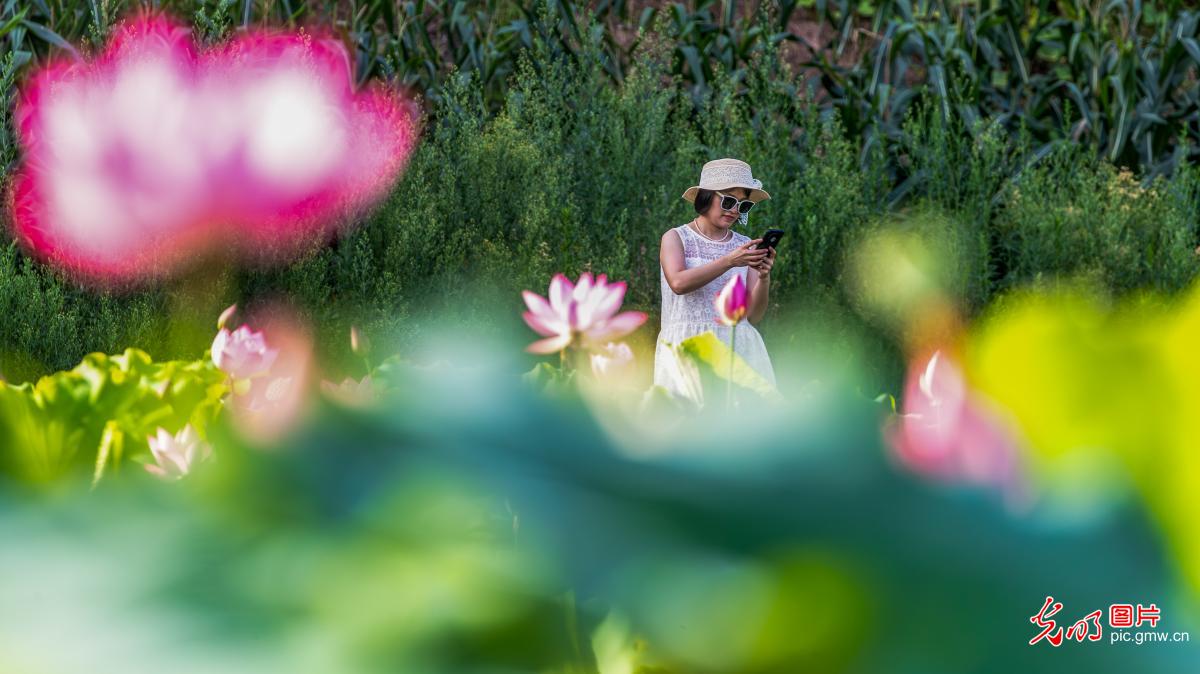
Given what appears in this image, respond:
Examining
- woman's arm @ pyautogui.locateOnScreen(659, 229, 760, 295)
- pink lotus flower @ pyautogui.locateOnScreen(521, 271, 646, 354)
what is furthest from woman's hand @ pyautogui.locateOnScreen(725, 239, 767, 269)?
pink lotus flower @ pyautogui.locateOnScreen(521, 271, 646, 354)

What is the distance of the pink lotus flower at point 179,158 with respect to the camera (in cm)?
458

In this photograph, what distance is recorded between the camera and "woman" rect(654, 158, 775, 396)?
3391mm

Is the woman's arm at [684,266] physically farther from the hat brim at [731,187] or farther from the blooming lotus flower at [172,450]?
the blooming lotus flower at [172,450]

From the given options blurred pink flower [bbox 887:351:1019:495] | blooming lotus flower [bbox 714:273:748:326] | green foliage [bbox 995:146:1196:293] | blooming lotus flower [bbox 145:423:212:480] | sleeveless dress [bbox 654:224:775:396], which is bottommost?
blurred pink flower [bbox 887:351:1019:495]

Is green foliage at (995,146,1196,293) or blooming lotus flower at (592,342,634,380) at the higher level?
green foliage at (995,146,1196,293)

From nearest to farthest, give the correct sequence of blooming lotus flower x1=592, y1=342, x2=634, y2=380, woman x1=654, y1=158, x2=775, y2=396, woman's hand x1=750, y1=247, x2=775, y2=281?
blooming lotus flower x1=592, y1=342, x2=634, y2=380 < woman's hand x1=750, y1=247, x2=775, y2=281 < woman x1=654, y1=158, x2=775, y2=396

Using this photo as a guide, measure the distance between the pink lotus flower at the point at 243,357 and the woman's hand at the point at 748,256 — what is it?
87.8 inches

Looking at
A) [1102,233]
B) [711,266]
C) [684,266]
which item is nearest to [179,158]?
[684,266]

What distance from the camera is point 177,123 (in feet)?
15.2

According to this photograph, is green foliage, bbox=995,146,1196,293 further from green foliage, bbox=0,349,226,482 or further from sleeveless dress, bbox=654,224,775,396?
green foliage, bbox=0,349,226,482

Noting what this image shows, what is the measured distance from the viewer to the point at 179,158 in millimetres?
4719

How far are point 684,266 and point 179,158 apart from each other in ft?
7.44

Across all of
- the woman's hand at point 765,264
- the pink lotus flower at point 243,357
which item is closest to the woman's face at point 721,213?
the woman's hand at point 765,264

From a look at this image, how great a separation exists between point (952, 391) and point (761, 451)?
0.06 metres
